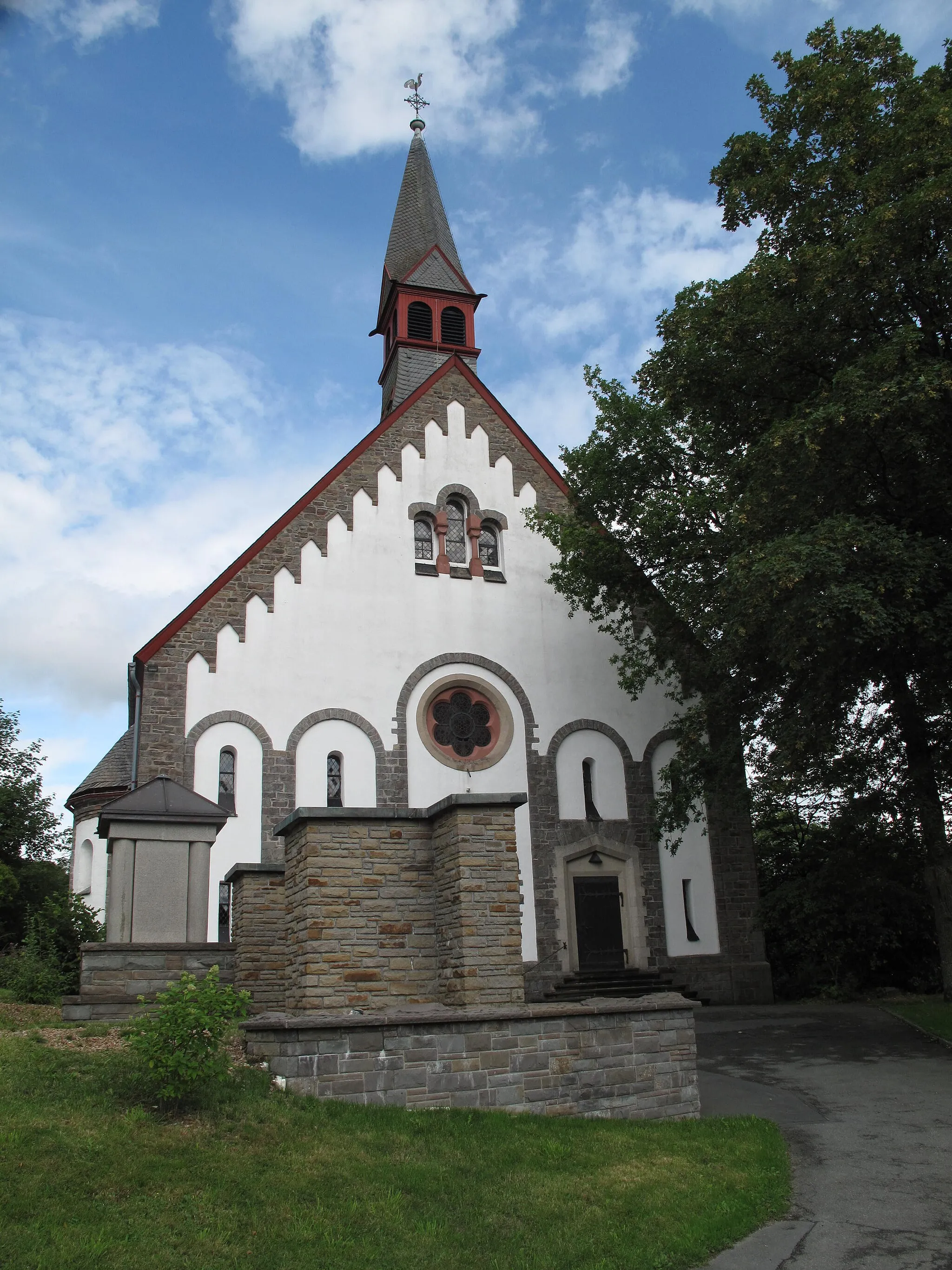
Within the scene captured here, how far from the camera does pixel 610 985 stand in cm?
1978

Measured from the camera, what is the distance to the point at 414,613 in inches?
856

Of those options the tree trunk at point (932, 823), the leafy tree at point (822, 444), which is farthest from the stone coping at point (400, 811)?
the tree trunk at point (932, 823)

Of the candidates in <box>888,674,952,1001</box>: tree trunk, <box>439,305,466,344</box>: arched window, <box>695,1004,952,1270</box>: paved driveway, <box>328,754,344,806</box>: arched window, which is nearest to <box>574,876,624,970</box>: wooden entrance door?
<box>695,1004,952,1270</box>: paved driveway

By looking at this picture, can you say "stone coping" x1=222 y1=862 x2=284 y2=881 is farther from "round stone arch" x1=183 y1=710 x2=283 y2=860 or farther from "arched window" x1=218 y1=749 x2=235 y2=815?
"arched window" x1=218 y1=749 x2=235 y2=815

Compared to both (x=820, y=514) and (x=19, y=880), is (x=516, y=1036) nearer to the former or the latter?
(x=820, y=514)

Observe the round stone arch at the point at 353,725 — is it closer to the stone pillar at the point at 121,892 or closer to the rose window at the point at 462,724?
the rose window at the point at 462,724

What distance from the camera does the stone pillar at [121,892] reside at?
1315 centimetres

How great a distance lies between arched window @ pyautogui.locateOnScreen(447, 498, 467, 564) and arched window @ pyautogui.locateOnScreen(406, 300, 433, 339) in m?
8.12

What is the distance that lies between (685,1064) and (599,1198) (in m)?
3.34

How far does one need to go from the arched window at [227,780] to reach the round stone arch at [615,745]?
637 centimetres

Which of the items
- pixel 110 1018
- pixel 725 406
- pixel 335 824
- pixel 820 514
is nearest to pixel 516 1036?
pixel 335 824

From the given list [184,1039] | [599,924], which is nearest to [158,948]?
[184,1039]

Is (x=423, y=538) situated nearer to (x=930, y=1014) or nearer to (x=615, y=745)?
(x=615, y=745)

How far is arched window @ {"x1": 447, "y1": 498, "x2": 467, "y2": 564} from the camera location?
2269 centimetres
